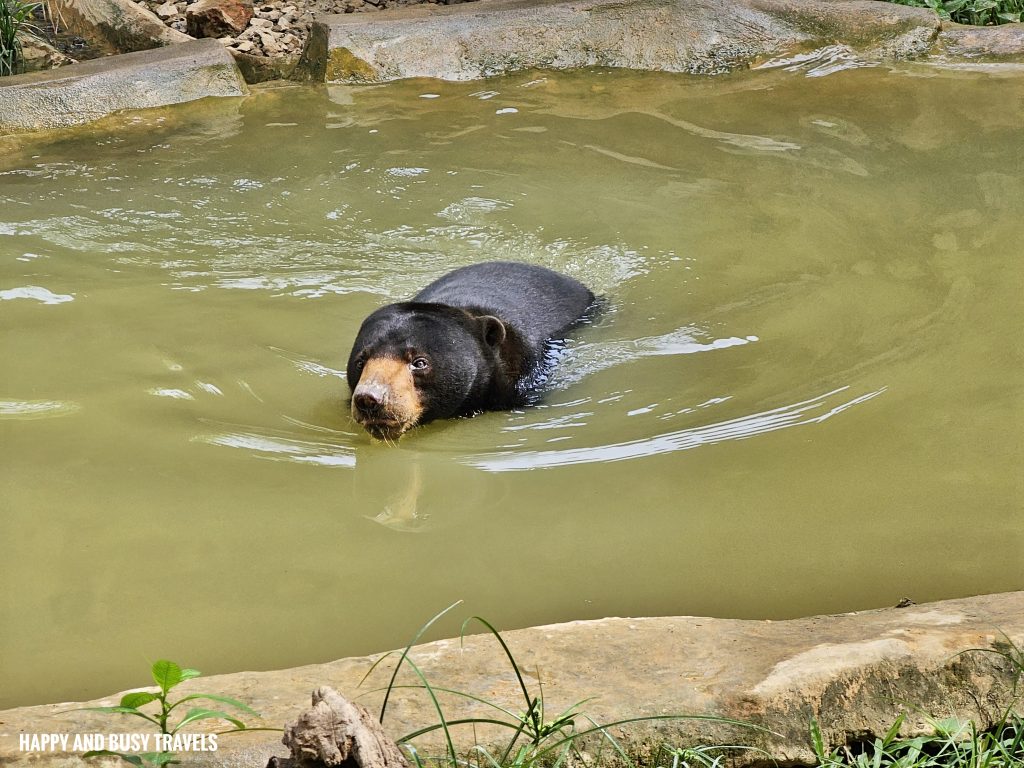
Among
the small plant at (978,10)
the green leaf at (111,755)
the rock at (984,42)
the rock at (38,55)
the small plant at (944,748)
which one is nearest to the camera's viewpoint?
the green leaf at (111,755)

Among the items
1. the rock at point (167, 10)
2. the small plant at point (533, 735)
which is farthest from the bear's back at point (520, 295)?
the rock at point (167, 10)

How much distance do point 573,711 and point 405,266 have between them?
4539 mm

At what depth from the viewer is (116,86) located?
8906 millimetres

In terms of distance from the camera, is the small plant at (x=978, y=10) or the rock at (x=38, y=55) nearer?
the rock at (x=38, y=55)

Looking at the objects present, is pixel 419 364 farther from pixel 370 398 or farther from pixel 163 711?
pixel 163 711

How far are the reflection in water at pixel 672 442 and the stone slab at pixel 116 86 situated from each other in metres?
5.89

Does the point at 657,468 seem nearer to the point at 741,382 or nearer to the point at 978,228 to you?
the point at 741,382

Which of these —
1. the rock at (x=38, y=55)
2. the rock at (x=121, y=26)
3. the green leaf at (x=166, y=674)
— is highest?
the rock at (x=121, y=26)

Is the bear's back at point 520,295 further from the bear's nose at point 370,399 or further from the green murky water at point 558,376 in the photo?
the bear's nose at point 370,399

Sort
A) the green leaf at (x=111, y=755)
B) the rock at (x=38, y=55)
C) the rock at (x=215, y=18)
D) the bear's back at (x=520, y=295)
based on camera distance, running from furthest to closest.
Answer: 1. the rock at (x=215, y=18)
2. the rock at (x=38, y=55)
3. the bear's back at (x=520, y=295)
4. the green leaf at (x=111, y=755)

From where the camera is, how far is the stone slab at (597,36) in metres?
9.64

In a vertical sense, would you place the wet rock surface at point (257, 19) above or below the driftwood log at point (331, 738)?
above

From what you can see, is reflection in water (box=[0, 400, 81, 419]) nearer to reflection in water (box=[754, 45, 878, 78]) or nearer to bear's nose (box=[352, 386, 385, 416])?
bear's nose (box=[352, 386, 385, 416])

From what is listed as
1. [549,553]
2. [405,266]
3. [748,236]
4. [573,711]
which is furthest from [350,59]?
[573,711]
